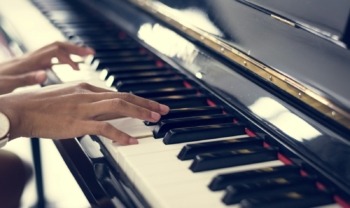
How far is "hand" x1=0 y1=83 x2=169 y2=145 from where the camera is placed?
40.5 inches

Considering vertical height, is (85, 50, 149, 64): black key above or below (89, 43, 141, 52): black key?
below

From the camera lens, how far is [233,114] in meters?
1.08

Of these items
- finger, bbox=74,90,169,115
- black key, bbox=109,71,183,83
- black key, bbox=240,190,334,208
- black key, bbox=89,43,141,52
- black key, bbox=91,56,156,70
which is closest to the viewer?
black key, bbox=240,190,334,208

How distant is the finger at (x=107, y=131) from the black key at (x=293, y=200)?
0.30 meters

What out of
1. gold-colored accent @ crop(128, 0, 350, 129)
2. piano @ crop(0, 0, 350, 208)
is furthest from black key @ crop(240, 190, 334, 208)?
gold-colored accent @ crop(128, 0, 350, 129)

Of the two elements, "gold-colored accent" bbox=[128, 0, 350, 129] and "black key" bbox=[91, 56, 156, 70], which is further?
"black key" bbox=[91, 56, 156, 70]

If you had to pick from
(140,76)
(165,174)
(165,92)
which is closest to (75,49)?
(140,76)

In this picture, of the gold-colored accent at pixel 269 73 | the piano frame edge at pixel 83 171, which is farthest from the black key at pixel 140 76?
the piano frame edge at pixel 83 171

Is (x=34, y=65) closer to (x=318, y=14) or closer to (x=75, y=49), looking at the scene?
(x=75, y=49)

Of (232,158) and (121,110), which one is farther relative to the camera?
(121,110)

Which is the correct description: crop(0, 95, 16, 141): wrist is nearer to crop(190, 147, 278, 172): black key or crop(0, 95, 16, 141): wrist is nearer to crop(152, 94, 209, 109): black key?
crop(152, 94, 209, 109): black key

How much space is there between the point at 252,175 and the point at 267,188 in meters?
0.05

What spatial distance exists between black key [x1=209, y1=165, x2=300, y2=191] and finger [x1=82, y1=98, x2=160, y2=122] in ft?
0.87

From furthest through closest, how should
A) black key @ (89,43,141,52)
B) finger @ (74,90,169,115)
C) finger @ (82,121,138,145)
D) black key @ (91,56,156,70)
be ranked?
1. black key @ (89,43,141,52)
2. black key @ (91,56,156,70)
3. finger @ (74,90,169,115)
4. finger @ (82,121,138,145)
